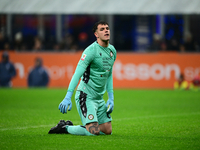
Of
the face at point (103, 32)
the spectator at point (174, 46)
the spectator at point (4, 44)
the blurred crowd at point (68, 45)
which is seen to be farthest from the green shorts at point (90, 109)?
the spectator at point (4, 44)

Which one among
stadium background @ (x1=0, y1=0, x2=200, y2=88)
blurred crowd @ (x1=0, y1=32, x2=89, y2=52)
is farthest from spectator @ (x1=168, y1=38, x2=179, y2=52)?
blurred crowd @ (x1=0, y1=32, x2=89, y2=52)

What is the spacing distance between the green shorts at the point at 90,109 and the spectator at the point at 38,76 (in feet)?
39.0

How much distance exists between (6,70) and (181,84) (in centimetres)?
796

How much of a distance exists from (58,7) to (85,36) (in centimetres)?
361

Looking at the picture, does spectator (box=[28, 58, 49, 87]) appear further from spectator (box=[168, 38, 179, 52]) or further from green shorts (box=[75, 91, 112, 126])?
green shorts (box=[75, 91, 112, 126])

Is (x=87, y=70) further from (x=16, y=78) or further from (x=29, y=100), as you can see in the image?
(x=16, y=78)

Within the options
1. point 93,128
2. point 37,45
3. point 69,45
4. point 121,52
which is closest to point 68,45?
point 69,45

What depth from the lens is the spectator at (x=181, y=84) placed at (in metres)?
17.8

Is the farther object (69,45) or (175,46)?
(69,45)

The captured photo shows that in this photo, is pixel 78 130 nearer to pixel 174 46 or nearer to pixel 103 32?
pixel 103 32

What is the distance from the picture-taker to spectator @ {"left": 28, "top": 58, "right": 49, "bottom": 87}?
61.3ft

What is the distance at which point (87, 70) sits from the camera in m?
6.91

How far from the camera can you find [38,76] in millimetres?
18781

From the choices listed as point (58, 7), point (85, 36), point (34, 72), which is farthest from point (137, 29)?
point (34, 72)
